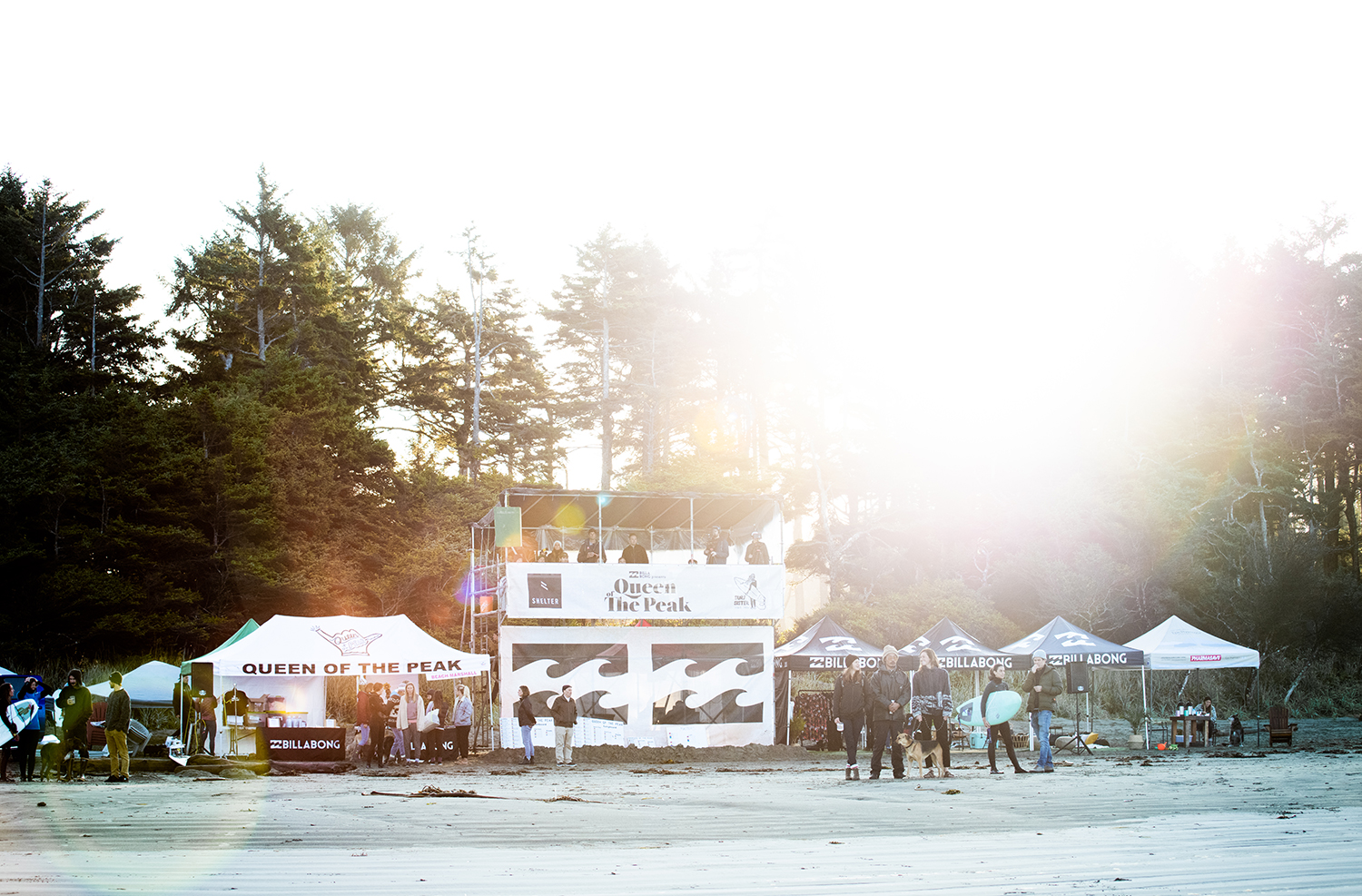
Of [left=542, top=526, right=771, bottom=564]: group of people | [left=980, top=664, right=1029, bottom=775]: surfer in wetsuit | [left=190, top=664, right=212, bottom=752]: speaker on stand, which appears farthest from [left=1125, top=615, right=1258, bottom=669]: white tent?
[left=190, top=664, right=212, bottom=752]: speaker on stand

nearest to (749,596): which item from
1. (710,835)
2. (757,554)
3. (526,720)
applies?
(757,554)

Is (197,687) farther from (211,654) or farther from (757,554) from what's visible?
(757,554)

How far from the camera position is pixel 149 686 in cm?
2833

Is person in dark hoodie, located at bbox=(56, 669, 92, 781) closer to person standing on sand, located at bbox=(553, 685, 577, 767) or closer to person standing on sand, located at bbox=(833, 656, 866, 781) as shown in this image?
person standing on sand, located at bbox=(553, 685, 577, 767)

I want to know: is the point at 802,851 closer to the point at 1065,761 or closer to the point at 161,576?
the point at 1065,761

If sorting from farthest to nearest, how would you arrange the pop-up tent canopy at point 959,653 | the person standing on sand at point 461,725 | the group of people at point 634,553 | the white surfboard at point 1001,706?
the group of people at point 634,553, the pop-up tent canopy at point 959,653, the person standing on sand at point 461,725, the white surfboard at point 1001,706

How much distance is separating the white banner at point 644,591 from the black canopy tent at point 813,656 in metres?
0.95

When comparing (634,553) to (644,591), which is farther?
(634,553)

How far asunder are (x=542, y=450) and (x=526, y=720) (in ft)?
97.7

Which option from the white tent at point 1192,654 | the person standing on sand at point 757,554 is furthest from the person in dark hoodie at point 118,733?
the white tent at point 1192,654

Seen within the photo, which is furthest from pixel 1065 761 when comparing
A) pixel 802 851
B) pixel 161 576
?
pixel 161 576

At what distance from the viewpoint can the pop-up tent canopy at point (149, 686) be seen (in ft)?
92.2

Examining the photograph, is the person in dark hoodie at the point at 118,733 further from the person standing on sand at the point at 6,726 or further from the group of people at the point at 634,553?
the group of people at the point at 634,553

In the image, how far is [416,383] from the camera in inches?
1992
